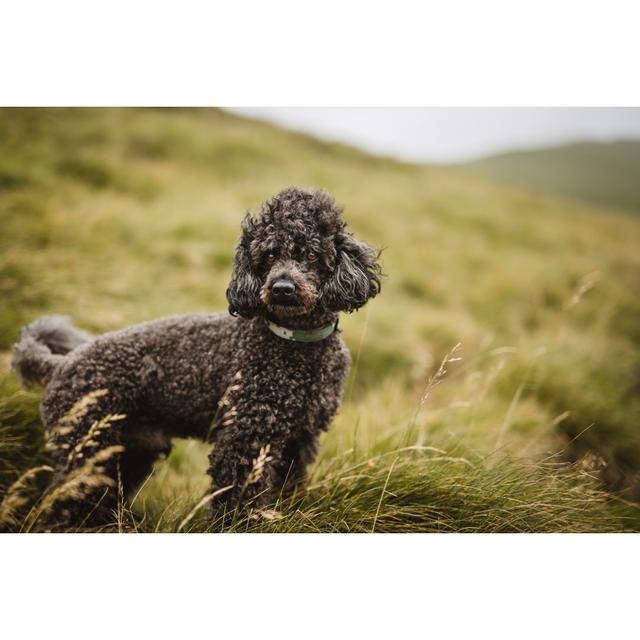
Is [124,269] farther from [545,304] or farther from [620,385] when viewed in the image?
[545,304]

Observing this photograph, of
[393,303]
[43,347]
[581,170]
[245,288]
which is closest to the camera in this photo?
[245,288]

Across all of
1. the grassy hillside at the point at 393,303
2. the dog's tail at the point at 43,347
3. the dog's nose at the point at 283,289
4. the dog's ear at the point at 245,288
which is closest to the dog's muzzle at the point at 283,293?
the dog's nose at the point at 283,289

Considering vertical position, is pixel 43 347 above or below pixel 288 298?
below

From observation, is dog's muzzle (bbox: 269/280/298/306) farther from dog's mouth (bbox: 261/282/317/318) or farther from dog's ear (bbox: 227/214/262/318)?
dog's ear (bbox: 227/214/262/318)

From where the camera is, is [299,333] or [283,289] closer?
[283,289]

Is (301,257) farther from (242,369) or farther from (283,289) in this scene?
(242,369)

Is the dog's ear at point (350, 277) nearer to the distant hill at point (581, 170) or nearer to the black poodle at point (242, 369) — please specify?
the black poodle at point (242, 369)

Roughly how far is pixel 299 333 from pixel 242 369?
336 millimetres

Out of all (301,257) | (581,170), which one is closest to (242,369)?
(301,257)

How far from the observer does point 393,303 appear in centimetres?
668

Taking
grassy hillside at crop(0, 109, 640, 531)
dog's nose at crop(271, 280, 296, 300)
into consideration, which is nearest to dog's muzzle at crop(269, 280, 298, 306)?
dog's nose at crop(271, 280, 296, 300)

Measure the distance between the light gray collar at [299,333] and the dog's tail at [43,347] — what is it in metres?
1.18

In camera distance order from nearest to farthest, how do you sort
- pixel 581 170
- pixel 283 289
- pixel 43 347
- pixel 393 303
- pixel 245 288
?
pixel 283 289 < pixel 245 288 < pixel 43 347 < pixel 581 170 < pixel 393 303

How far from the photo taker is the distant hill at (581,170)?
4324 millimetres
